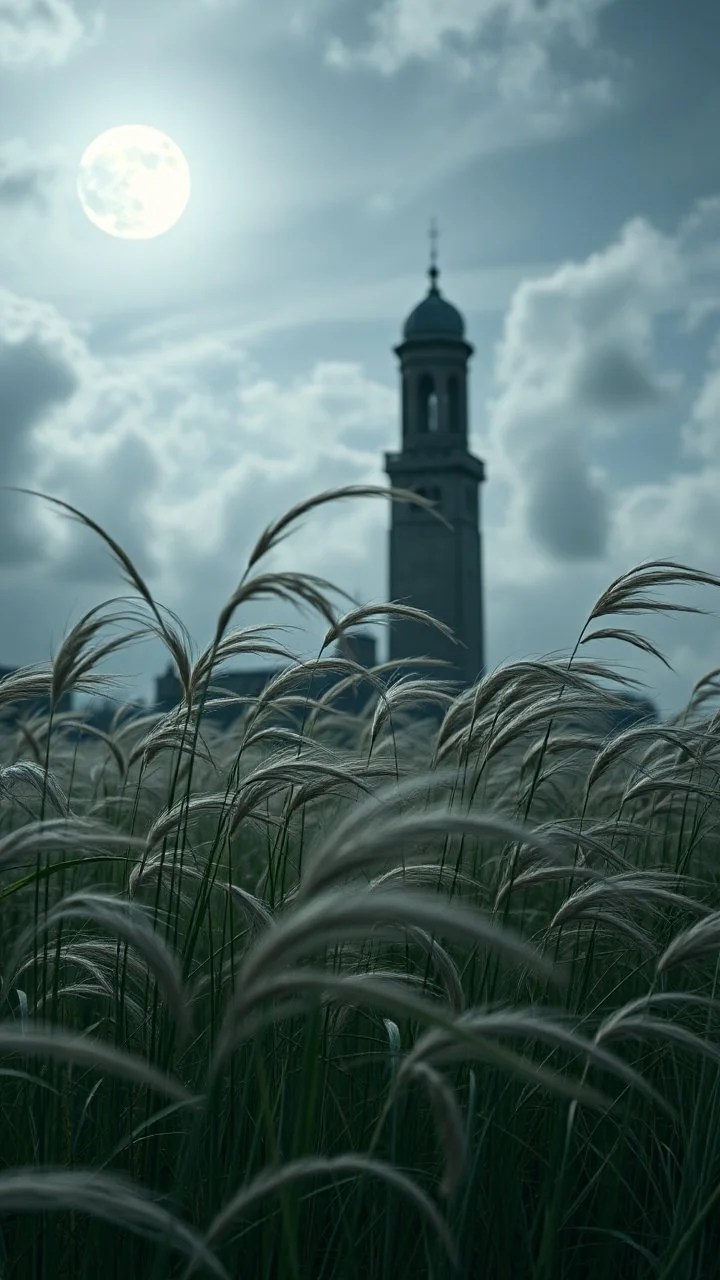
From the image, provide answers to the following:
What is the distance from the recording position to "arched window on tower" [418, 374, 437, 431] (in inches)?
1905

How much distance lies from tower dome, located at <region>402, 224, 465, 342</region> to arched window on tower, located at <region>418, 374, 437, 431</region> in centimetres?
173

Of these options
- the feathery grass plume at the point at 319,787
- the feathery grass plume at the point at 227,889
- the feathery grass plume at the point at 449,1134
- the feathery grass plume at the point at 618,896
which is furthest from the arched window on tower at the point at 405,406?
the feathery grass plume at the point at 449,1134

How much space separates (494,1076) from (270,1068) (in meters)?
0.48

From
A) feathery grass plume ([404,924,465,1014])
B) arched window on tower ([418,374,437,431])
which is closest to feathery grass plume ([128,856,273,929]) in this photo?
feathery grass plume ([404,924,465,1014])

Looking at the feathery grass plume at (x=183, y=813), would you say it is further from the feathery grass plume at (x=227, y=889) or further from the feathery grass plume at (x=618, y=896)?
the feathery grass plume at (x=618, y=896)

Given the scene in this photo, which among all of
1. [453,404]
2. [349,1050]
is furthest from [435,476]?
[349,1050]

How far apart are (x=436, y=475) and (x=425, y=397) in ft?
10.8

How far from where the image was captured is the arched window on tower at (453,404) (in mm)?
48562

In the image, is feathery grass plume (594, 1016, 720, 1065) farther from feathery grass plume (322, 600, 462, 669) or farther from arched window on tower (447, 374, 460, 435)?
arched window on tower (447, 374, 460, 435)

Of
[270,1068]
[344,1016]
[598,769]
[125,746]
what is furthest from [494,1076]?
[125,746]

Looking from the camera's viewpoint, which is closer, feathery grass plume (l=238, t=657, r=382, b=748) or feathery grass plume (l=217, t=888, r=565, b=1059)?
feathery grass plume (l=217, t=888, r=565, b=1059)

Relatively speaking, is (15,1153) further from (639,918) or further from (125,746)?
(125,746)

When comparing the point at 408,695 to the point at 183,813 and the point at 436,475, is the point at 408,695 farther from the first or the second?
the point at 436,475

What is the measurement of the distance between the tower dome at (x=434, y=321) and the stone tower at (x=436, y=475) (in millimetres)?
42
